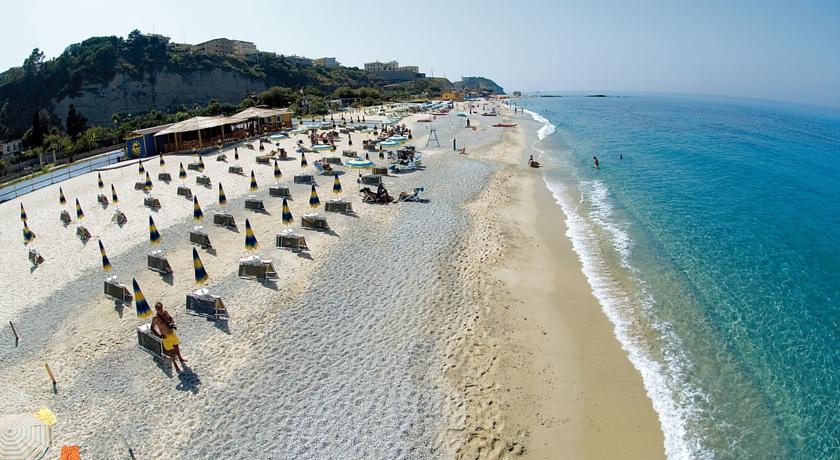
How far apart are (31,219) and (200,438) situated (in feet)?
64.0

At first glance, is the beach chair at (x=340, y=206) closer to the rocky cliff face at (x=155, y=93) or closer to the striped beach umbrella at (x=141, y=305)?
the striped beach umbrella at (x=141, y=305)

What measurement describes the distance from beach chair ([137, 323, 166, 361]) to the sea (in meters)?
11.1

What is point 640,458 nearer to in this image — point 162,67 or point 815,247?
point 815,247

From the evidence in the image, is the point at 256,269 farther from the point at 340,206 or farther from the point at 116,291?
the point at 340,206

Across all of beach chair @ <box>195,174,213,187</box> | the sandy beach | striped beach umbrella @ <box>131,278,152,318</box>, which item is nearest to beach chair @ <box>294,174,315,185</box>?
beach chair @ <box>195,174,213,187</box>

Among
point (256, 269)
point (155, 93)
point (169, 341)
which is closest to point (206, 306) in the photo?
point (256, 269)

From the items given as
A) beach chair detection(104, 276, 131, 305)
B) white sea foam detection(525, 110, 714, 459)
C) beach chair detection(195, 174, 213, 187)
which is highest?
beach chair detection(195, 174, 213, 187)

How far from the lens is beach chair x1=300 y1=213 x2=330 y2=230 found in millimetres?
17469

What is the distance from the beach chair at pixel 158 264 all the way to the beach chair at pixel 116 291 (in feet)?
4.64

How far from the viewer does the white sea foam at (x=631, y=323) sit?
8.85 m

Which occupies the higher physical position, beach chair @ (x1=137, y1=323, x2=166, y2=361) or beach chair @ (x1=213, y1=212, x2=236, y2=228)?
beach chair @ (x1=213, y1=212, x2=236, y2=228)

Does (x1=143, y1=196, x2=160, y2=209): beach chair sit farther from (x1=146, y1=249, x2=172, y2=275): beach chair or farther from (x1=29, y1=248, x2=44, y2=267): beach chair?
(x1=146, y1=249, x2=172, y2=275): beach chair

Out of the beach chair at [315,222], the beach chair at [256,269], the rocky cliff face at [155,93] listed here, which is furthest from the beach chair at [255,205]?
the rocky cliff face at [155,93]

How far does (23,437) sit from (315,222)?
12.0 metres
